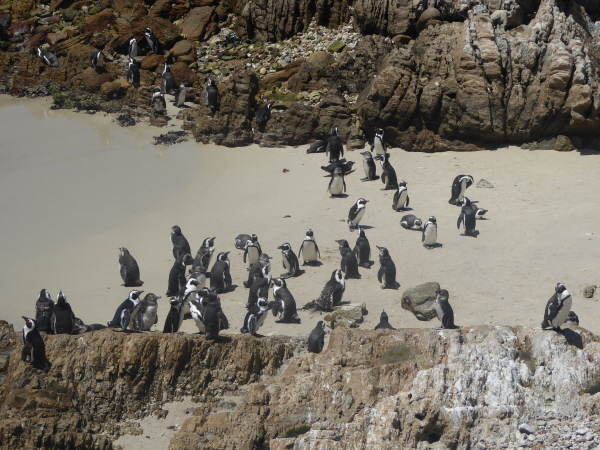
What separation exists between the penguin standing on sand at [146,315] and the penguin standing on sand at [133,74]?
14.4 m

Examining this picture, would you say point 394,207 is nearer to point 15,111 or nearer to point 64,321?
point 64,321

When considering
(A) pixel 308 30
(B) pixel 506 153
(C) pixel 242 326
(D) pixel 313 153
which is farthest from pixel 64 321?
(A) pixel 308 30

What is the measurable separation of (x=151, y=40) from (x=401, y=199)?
13737mm

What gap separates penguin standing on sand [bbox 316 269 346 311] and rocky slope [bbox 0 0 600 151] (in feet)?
28.0

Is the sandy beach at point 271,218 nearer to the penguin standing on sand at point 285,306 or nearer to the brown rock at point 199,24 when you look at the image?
the penguin standing on sand at point 285,306

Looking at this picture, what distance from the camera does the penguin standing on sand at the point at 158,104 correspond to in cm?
2323

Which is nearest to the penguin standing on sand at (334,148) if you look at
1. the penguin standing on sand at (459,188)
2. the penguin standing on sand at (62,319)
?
the penguin standing on sand at (459,188)

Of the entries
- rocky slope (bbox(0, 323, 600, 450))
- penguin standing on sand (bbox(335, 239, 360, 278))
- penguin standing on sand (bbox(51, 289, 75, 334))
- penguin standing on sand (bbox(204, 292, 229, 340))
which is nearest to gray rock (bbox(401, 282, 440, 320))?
penguin standing on sand (bbox(335, 239, 360, 278))

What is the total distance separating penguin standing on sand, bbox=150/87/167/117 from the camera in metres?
23.2

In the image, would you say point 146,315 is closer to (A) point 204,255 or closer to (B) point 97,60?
(A) point 204,255

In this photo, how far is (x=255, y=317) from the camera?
11594 mm

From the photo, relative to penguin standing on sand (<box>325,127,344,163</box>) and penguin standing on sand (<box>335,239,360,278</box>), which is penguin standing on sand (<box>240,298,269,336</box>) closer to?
penguin standing on sand (<box>335,239,360,278</box>)

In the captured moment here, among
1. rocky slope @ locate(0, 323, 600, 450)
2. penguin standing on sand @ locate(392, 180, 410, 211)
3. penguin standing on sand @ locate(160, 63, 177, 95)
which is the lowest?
rocky slope @ locate(0, 323, 600, 450)

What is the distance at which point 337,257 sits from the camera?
1487cm
